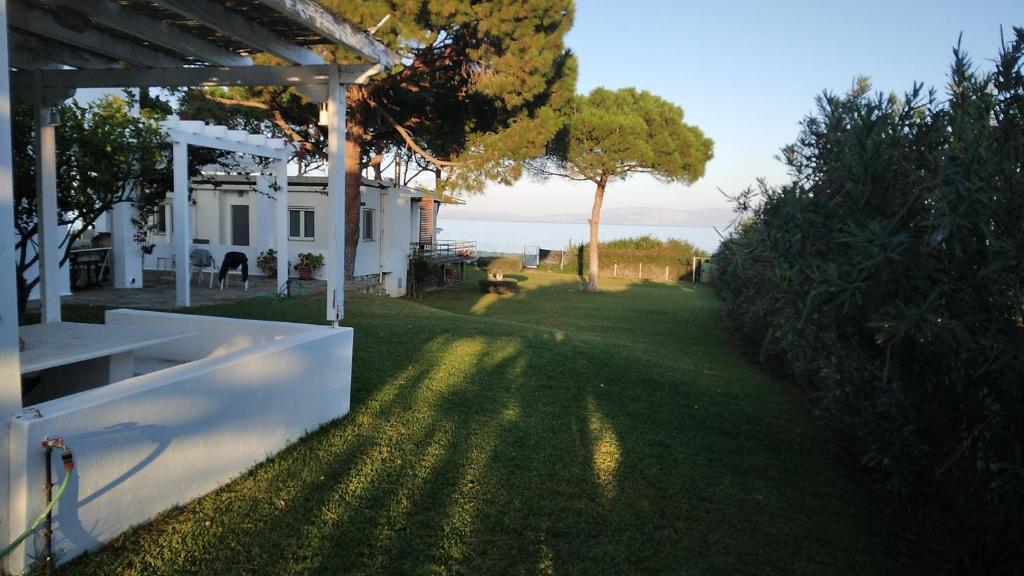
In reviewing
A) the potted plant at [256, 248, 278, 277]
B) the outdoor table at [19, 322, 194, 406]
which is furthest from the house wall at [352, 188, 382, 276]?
the outdoor table at [19, 322, 194, 406]

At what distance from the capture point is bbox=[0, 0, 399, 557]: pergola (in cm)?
469

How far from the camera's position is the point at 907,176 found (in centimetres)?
350

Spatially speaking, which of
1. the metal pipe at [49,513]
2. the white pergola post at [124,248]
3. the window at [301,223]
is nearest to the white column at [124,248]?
the white pergola post at [124,248]

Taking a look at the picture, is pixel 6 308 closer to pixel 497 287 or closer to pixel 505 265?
pixel 497 287

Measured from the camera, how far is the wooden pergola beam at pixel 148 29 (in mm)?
4711

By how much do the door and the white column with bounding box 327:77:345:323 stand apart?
11630mm

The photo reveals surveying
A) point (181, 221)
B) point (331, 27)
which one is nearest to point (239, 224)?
point (181, 221)

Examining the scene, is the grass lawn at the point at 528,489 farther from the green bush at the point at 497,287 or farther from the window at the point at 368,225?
the green bush at the point at 497,287

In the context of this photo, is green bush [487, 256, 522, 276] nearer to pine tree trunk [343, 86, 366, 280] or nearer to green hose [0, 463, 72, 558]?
pine tree trunk [343, 86, 366, 280]

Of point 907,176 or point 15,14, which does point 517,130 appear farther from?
point 907,176

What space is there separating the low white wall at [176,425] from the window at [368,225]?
13414mm

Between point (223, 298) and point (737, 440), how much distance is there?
8813 mm

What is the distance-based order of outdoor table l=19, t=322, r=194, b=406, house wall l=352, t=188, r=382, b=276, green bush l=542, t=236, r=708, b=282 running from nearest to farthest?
outdoor table l=19, t=322, r=194, b=406
house wall l=352, t=188, r=382, b=276
green bush l=542, t=236, r=708, b=282

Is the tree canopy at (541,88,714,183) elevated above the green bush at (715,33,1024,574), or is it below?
above
